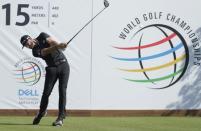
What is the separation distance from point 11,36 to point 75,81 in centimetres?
160

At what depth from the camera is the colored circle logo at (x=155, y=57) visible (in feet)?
43.7

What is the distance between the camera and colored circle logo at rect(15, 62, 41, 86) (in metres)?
12.9

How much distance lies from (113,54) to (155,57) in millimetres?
927

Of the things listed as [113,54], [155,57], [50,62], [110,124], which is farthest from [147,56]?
[50,62]

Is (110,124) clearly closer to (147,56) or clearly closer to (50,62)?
(50,62)

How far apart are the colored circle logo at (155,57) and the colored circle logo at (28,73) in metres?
1.70

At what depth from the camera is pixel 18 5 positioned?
42.0 ft

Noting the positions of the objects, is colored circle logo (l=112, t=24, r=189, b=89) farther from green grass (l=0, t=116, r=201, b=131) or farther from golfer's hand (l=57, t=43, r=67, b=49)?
golfer's hand (l=57, t=43, r=67, b=49)

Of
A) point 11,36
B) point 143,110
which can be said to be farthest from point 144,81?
point 11,36

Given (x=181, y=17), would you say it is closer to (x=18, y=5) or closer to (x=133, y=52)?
(x=133, y=52)

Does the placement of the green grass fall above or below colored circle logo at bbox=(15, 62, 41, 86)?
below

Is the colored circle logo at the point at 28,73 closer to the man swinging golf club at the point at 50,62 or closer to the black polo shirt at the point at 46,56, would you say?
the man swinging golf club at the point at 50,62

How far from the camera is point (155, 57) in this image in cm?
1343

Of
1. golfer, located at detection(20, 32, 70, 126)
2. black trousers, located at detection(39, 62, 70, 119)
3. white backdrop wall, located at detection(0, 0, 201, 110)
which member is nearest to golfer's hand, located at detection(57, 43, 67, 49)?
golfer, located at detection(20, 32, 70, 126)
